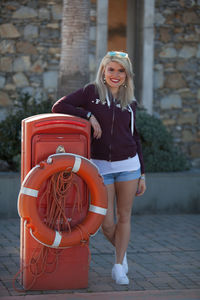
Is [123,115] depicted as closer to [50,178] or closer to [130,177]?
[130,177]

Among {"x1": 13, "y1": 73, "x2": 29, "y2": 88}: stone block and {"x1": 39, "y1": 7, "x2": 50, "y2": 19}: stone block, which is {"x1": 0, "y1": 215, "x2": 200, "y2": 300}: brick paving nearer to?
{"x1": 13, "y1": 73, "x2": 29, "y2": 88}: stone block

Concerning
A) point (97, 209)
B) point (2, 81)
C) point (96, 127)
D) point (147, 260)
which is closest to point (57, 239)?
point (97, 209)

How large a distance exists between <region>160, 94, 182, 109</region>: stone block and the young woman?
5.46 meters

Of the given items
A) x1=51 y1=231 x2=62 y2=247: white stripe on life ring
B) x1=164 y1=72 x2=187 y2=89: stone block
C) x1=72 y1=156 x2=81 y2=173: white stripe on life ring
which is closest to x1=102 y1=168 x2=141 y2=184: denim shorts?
x1=72 y1=156 x2=81 y2=173: white stripe on life ring

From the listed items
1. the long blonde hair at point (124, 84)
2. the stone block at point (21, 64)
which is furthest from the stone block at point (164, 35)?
the long blonde hair at point (124, 84)

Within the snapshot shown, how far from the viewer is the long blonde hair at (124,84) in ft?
14.0

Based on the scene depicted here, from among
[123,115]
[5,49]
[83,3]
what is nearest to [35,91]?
[5,49]

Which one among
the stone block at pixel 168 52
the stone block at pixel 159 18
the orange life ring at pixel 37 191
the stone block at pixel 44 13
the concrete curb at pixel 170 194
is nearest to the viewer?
the orange life ring at pixel 37 191

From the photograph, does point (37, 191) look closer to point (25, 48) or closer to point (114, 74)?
point (114, 74)

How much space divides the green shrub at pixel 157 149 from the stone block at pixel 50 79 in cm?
215

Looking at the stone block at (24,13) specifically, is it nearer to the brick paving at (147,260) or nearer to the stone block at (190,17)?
the stone block at (190,17)

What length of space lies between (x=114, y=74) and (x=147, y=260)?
68.2 inches

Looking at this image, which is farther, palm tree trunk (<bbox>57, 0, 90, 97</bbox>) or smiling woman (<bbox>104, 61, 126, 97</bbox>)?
palm tree trunk (<bbox>57, 0, 90, 97</bbox>)

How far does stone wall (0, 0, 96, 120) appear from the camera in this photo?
29.8ft
